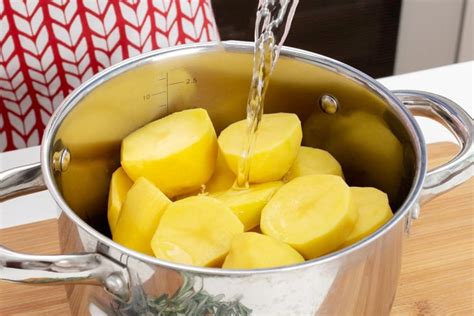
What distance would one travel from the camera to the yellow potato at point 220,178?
0.57 meters

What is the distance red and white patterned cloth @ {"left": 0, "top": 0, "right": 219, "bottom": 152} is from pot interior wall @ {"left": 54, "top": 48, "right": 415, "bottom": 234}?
0.30m

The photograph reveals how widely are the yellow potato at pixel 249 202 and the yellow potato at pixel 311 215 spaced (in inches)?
Result: 0.7

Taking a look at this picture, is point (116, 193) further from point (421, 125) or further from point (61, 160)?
point (421, 125)

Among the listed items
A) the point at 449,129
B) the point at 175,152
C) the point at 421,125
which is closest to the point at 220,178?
the point at 175,152

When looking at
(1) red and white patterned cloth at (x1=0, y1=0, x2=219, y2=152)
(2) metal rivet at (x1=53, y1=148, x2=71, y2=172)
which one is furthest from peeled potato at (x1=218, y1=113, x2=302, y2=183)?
(1) red and white patterned cloth at (x1=0, y1=0, x2=219, y2=152)

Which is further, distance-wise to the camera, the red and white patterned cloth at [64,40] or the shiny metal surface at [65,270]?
the red and white patterned cloth at [64,40]

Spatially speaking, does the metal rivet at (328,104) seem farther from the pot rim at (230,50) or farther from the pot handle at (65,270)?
the pot handle at (65,270)

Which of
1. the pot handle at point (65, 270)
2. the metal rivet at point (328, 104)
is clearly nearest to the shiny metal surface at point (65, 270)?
the pot handle at point (65, 270)

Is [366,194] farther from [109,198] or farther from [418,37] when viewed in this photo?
[418,37]

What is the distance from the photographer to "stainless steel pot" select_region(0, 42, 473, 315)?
41 cm

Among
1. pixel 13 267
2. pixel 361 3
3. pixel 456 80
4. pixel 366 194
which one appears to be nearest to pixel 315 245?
pixel 366 194

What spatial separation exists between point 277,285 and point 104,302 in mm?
114

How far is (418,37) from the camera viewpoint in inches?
57.5

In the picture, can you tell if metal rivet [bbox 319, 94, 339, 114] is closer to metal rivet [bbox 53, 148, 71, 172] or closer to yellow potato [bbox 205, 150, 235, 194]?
yellow potato [bbox 205, 150, 235, 194]
